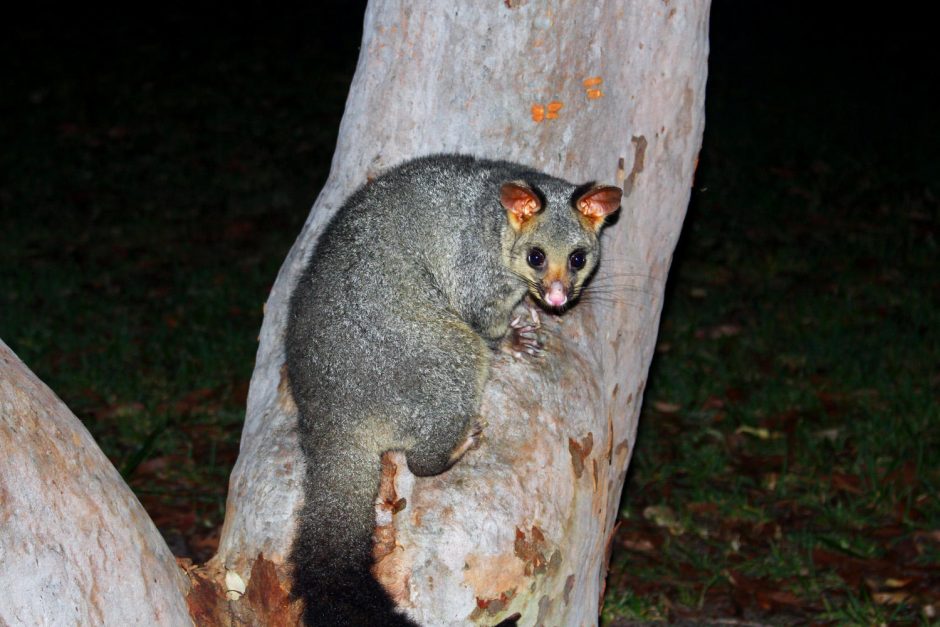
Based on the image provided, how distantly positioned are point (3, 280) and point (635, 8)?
227 inches

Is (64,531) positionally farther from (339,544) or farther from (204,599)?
(339,544)

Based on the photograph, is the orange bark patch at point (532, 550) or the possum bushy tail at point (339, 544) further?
the orange bark patch at point (532, 550)

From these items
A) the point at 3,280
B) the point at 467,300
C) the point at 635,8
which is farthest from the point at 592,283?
the point at 3,280

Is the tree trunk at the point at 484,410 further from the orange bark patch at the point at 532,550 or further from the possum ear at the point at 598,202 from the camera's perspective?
the possum ear at the point at 598,202

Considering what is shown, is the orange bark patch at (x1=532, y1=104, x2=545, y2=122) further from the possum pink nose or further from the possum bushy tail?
the possum bushy tail

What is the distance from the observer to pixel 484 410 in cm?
380

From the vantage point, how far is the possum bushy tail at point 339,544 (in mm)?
2996

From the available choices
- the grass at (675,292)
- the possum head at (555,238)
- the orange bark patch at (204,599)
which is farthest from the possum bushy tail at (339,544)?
the grass at (675,292)

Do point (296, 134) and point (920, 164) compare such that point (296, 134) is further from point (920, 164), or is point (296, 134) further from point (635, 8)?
point (635, 8)

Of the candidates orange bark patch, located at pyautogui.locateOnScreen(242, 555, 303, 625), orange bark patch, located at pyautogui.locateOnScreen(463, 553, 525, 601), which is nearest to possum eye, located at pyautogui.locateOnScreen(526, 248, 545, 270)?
orange bark patch, located at pyautogui.locateOnScreen(463, 553, 525, 601)

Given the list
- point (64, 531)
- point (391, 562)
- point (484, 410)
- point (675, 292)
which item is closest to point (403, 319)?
point (484, 410)

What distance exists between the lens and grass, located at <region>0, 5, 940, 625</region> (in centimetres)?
573

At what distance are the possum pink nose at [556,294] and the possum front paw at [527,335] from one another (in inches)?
8.9

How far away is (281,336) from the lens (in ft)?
14.0
